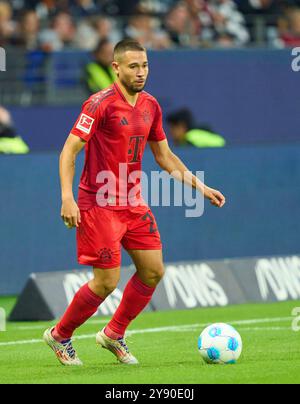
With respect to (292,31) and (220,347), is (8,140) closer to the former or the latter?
(220,347)

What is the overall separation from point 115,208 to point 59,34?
34.9 feet

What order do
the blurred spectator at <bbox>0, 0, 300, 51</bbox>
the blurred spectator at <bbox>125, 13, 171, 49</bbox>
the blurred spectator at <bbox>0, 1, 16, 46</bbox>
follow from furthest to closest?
the blurred spectator at <bbox>125, 13, 171, 49</bbox>, the blurred spectator at <bbox>0, 0, 300, 51</bbox>, the blurred spectator at <bbox>0, 1, 16, 46</bbox>

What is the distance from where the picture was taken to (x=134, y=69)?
964cm

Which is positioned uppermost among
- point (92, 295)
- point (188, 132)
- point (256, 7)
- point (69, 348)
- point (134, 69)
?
point (256, 7)

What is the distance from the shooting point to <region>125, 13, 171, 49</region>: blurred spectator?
67.8ft

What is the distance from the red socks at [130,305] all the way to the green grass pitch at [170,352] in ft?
0.85

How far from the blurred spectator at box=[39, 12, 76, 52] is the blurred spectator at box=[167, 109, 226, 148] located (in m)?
3.56

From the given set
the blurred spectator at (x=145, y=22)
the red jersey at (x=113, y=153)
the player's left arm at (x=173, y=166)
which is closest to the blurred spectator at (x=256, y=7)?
the blurred spectator at (x=145, y=22)

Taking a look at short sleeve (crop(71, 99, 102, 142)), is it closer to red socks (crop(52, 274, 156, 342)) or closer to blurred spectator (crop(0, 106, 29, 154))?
red socks (crop(52, 274, 156, 342))

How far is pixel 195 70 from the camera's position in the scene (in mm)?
21406

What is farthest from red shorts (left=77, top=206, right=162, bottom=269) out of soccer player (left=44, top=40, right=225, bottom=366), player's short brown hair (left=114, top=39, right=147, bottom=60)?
player's short brown hair (left=114, top=39, right=147, bottom=60)

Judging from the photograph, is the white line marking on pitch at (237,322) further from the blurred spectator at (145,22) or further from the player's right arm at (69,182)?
the blurred spectator at (145,22)

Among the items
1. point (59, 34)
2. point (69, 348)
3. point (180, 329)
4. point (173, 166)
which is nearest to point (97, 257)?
point (69, 348)
